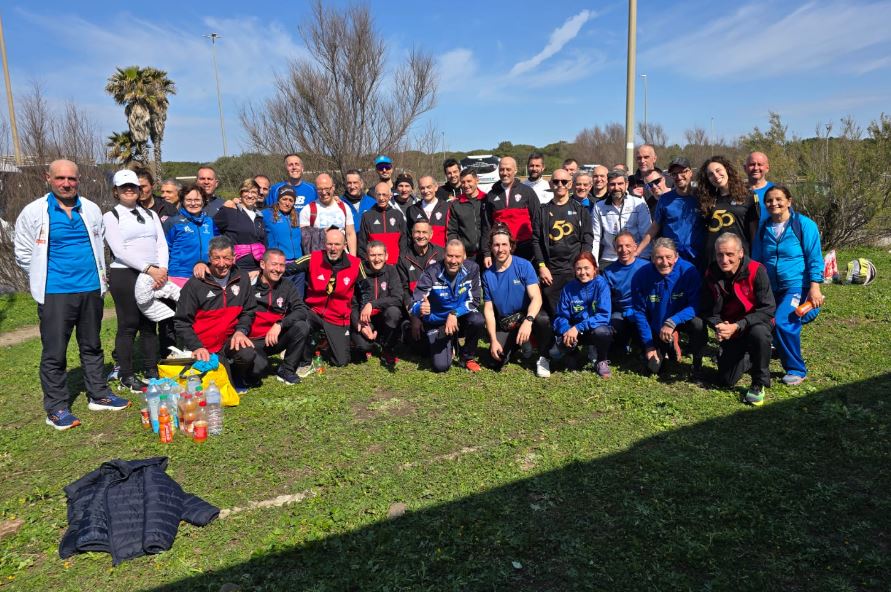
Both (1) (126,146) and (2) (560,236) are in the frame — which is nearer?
(2) (560,236)

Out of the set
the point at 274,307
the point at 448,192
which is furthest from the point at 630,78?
the point at 274,307

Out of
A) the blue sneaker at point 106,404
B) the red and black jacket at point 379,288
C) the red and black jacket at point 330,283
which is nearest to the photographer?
the blue sneaker at point 106,404

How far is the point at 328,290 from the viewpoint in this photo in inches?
245

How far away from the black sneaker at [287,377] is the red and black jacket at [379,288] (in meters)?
1.02

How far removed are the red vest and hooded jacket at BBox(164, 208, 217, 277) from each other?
1.12m

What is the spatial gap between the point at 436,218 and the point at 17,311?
925 centimetres

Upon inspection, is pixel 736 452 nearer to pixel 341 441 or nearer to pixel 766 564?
pixel 766 564

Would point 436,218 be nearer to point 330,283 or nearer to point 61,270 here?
point 330,283

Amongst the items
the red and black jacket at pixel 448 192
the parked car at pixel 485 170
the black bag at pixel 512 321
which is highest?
the parked car at pixel 485 170

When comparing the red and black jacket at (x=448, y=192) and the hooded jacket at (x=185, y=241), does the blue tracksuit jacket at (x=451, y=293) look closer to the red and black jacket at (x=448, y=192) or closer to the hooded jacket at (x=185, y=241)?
the red and black jacket at (x=448, y=192)

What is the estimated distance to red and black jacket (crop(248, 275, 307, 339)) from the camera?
5711 mm

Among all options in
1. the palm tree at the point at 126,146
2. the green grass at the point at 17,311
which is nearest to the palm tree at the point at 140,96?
the palm tree at the point at 126,146

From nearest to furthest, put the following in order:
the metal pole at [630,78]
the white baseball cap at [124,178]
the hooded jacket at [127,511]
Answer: the hooded jacket at [127,511] → the white baseball cap at [124,178] → the metal pole at [630,78]

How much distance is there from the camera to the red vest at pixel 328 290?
6.21 meters
